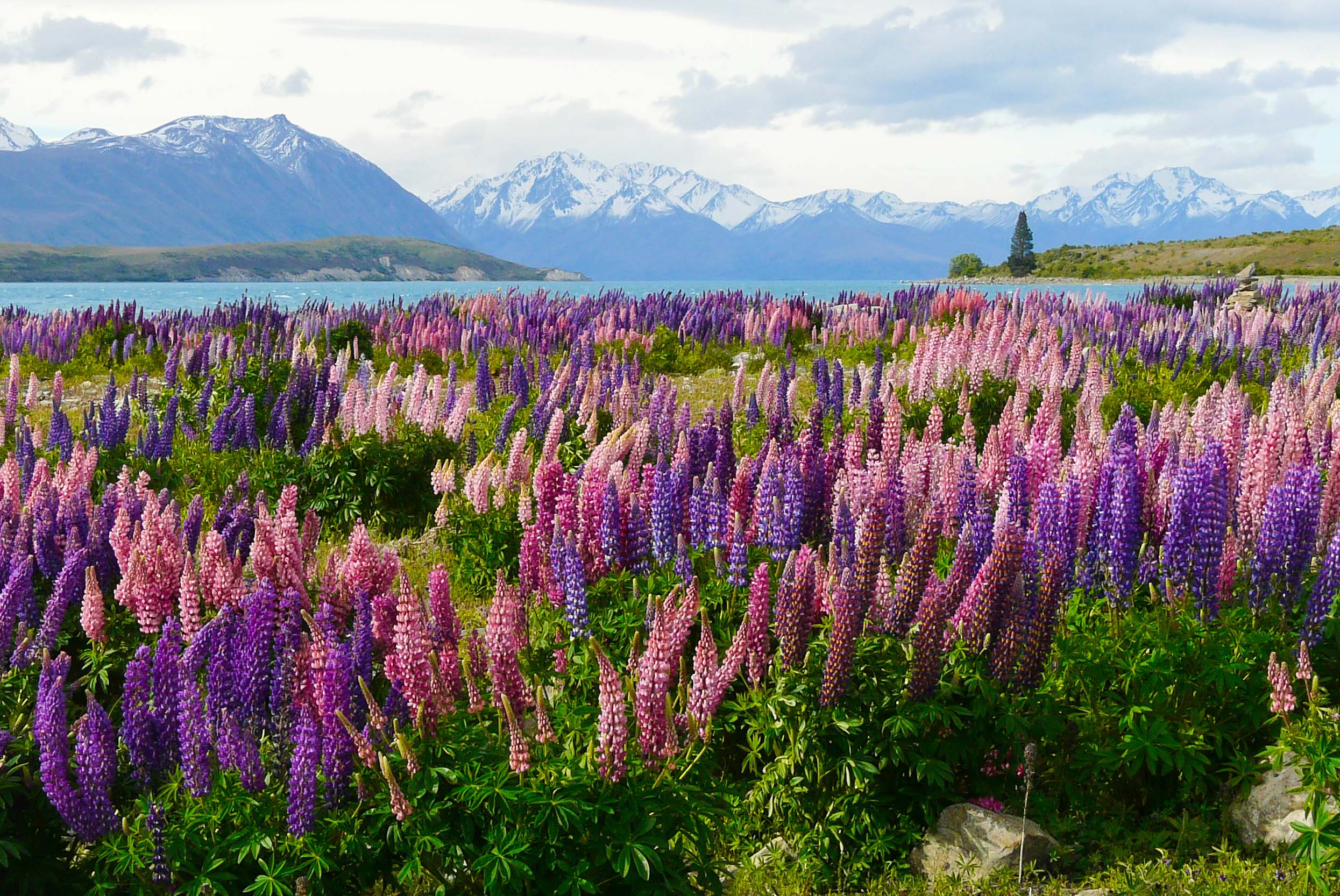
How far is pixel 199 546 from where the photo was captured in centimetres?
626

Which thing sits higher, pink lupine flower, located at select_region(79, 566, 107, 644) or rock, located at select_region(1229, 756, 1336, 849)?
pink lupine flower, located at select_region(79, 566, 107, 644)

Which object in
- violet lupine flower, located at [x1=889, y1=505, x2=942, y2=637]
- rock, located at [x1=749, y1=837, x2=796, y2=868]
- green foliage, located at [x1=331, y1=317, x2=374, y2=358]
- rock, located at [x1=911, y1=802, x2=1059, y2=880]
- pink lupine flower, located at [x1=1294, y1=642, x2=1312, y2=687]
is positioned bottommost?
rock, located at [x1=749, y1=837, x2=796, y2=868]

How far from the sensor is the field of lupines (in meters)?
3.70

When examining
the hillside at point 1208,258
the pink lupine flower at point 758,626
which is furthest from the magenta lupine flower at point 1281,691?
the hillside at point 1208,258

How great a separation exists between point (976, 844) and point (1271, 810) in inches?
51.4

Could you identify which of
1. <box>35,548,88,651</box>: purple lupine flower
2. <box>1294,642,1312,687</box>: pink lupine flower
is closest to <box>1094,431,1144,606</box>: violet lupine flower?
<box>1294,642,1312,687</box>: pink lupine flower

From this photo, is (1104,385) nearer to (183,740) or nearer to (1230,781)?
(1230,781)

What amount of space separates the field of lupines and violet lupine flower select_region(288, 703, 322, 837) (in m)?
0.02

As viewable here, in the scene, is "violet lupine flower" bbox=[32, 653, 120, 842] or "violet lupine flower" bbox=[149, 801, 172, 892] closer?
"violet lupine flower" bbox=[149, 801, 172, 892]

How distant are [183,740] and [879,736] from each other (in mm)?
2749

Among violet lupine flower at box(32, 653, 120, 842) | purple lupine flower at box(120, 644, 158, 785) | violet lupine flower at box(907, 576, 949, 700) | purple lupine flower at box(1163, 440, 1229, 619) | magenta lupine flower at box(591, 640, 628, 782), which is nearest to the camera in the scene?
magenta lupine flower at box(591, 640, 628, 782)

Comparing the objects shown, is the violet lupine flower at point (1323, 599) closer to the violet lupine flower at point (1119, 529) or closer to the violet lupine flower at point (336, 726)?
the violet lupine flower at point (1119, 529)

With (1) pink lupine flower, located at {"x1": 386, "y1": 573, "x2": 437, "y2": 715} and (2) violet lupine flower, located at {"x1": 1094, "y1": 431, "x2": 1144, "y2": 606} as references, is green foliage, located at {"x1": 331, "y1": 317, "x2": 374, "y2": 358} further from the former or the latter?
(2) violet lupine flower, located at {"x1": 1094, "y1": 431, "x2": 1144, "y2": 606}

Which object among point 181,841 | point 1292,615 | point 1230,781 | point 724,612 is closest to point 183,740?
point 181,841
